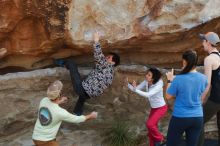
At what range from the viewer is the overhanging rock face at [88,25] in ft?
16.9

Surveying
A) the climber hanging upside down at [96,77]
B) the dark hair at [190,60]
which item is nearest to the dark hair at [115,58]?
the climber hanging upside down at [96,77]

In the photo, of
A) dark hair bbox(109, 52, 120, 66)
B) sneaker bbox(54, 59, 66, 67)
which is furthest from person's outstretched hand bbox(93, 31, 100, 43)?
sneaker bbox(54, 59, 66, 67)

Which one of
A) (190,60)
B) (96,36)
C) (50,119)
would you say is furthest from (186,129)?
(96,36)

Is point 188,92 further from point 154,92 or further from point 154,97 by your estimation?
point 154,97

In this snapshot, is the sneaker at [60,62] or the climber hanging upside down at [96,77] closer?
the climber hanging upside down at [96,77]

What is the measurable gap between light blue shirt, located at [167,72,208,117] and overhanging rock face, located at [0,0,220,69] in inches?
46.5

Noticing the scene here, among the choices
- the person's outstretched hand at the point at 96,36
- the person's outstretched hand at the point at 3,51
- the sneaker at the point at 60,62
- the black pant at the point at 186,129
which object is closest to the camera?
the black pant at the point at 186,129

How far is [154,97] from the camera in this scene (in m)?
5.27

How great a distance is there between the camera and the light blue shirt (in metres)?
4.39

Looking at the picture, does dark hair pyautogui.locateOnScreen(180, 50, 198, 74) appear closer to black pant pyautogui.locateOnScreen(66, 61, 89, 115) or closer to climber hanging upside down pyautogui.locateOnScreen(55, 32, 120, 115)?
climber hanging upside down pyautogui.locateOnScreen(55, 32, 120, 115)

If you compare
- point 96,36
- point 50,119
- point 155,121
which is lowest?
point 155,121

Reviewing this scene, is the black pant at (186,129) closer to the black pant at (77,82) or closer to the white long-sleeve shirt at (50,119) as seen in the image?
the white long-sleeve shirt at (50,119)

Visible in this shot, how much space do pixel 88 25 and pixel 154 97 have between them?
1.04 meters

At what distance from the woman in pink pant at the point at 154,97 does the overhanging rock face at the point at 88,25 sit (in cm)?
54
